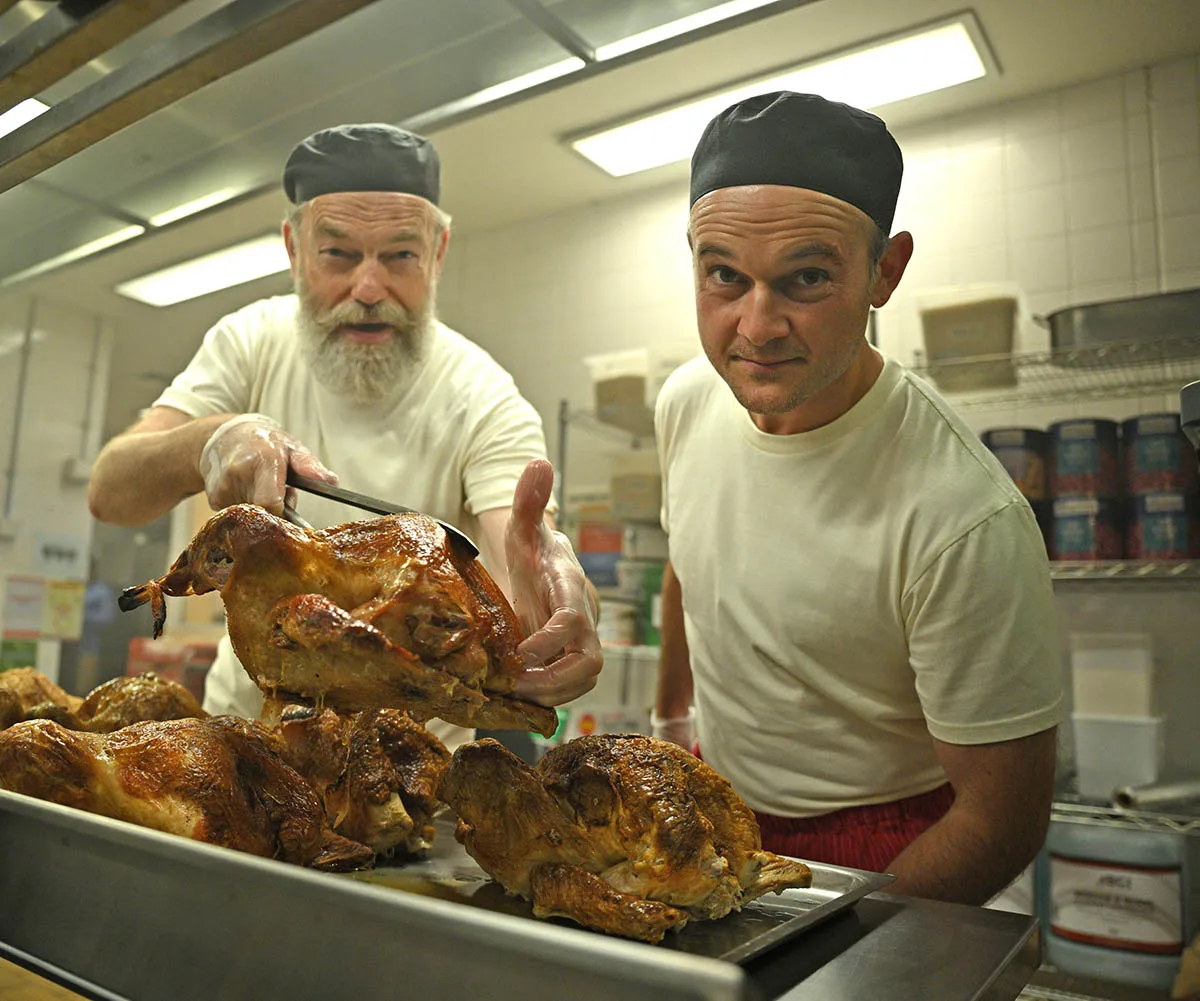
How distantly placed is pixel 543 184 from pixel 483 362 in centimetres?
243

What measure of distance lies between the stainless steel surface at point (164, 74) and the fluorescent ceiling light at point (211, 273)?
59cm

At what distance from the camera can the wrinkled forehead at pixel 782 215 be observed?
1.19m

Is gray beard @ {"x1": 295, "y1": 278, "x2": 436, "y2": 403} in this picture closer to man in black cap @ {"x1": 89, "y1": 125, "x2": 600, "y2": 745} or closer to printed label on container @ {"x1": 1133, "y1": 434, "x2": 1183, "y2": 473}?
man in black cap @ {"x1": 89, "y1": 125, "x2": 600, "y2": 745}

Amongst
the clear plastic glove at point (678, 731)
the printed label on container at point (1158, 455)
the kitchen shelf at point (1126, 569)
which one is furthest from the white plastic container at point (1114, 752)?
the clear plastic glove at point (678, 731)

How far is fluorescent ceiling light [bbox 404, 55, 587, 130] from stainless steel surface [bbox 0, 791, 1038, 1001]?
2.57 ft

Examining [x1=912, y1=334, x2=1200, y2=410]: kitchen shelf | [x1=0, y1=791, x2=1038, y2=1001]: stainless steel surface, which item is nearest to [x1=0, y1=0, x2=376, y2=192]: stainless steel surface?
[x1=0, y1=791, x2=1038, y2=1001]: stainless steel surface

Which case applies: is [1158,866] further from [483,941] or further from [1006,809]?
[483,941]

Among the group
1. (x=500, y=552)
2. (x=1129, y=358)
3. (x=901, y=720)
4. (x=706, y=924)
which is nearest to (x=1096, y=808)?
(x=1129, y=358)

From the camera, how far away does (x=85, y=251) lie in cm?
134

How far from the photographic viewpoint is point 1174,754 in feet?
8.90

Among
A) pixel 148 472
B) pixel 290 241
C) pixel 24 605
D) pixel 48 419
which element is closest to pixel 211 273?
pixel 290 241

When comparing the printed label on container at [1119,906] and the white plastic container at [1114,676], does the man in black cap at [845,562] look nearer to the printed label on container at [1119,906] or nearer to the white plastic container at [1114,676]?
the printed label on container at [1119,906]

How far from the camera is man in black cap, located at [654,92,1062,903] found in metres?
1.21

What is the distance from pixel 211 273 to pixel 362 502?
95 centimetres
